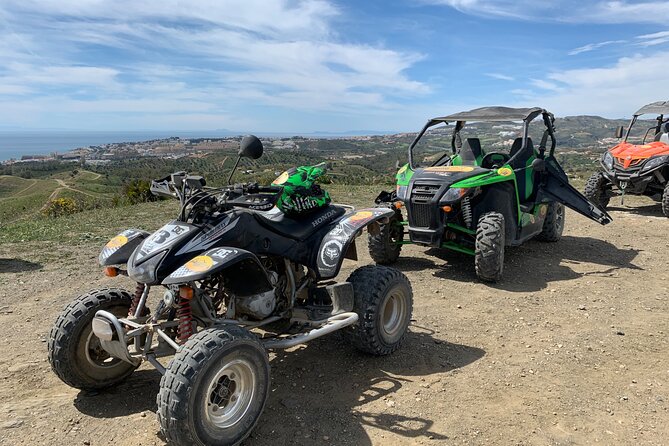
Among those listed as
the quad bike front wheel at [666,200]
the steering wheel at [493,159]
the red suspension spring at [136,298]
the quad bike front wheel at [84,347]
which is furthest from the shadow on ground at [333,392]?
the quad bike front wheel at [666,200]

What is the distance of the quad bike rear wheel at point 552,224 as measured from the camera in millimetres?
8570

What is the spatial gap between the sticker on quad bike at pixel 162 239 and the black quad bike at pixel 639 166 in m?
10.8

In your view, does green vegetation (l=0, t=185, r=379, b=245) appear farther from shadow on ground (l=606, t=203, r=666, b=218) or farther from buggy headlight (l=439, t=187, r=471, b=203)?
shadow on ground (l=606, t=203, r=666, b=218)

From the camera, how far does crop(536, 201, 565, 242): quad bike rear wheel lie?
857cm

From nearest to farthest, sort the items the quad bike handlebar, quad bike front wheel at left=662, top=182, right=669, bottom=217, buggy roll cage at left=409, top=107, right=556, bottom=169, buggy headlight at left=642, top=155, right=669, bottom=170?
the quad bike handlebar → buggy roll cage at left=409, top=107, right=556, bottom=169 → quad bike front wheel at left=662, top=182, right=669, bottom=217 → buggy headlight at left=642, top=155, right=669, bottom=170

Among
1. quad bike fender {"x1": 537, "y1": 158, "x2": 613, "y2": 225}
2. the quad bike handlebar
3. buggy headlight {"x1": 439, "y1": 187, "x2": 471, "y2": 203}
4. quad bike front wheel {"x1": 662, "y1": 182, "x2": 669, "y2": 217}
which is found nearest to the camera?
the quad bike handlebar

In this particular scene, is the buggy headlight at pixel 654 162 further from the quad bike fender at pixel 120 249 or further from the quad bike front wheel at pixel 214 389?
the quad bike fender at pixel 120 249

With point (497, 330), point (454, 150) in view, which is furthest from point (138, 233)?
point (454, 150)

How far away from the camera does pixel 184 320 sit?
342 centimetres

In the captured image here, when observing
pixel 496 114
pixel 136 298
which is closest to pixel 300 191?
pixel 136 298

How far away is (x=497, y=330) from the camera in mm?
5199

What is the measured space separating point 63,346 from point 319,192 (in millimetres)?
2256

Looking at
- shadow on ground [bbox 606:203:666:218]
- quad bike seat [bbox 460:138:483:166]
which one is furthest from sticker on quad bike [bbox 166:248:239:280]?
shadow on ground [bbox 606:203:666:218]

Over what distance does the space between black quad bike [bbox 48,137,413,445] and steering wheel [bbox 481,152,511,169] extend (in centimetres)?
419
